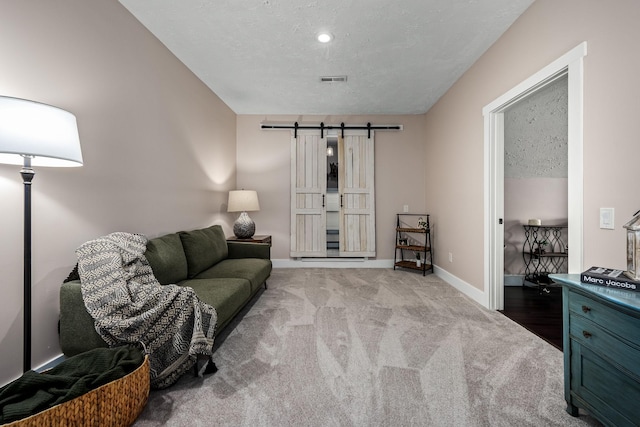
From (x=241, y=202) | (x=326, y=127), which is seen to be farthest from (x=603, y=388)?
(x=326, y=127)

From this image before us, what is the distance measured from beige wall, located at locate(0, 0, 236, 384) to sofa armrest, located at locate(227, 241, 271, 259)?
0.67m

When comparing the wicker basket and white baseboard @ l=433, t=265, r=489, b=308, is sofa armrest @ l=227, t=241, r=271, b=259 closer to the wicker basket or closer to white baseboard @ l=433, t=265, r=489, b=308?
the wicker basket

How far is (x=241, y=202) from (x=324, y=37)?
94.3 inches

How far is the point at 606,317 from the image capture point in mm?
1153

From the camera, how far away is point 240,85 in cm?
354

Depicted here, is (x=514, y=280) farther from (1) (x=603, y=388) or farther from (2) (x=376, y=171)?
(1) (x=603, y=388)

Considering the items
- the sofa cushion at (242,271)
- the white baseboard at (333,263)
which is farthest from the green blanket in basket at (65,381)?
the white baseboard at (333,263)

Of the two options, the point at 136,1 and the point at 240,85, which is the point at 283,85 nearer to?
the point at 240,85

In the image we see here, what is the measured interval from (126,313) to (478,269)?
10.5 ft

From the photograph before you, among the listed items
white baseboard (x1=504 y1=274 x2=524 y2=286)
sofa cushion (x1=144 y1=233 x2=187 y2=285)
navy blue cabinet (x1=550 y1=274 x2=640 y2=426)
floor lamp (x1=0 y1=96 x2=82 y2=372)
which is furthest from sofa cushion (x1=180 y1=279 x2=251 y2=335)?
white baseboard (x1=504 y1=274 x2=524 y2=286)

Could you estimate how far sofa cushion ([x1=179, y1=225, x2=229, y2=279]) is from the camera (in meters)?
2.57

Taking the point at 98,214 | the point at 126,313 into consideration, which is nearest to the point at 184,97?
the point at 98,214

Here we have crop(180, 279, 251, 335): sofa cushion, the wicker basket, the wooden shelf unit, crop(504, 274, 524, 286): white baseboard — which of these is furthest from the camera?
the wooden shelf unit

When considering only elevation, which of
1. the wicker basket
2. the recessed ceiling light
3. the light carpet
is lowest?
the light carpet
